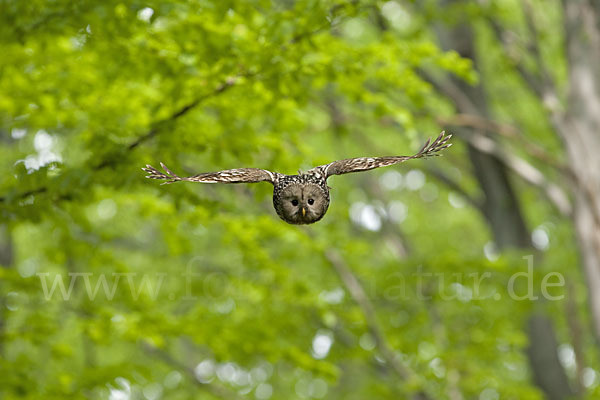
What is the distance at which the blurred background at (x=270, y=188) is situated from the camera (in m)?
3.67

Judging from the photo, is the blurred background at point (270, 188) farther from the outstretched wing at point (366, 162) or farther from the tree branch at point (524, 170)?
the outstretched wing at point (366, 162)

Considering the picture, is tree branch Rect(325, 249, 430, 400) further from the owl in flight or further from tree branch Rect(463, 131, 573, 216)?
the owl in flight

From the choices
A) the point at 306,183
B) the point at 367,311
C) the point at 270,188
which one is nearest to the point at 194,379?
the point at 367,311

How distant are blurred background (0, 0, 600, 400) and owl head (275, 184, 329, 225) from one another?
177cm

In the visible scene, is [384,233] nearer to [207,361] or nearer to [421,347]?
[421,347]

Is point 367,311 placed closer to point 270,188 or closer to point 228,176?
point 270,188

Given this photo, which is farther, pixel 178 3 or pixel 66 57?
pixel 66 57

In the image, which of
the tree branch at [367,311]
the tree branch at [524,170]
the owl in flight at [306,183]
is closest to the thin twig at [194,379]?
the tree branch at [367,311]

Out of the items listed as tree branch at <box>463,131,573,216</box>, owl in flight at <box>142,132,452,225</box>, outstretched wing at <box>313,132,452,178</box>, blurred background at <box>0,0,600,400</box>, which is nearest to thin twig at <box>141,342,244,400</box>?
blurred background at <box>0,0,600,400</box>

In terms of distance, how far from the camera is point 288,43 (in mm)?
3594

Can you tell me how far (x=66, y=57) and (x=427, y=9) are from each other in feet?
12.1

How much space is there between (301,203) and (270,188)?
2080 millimetres

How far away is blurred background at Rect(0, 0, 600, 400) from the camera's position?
12.0 ft

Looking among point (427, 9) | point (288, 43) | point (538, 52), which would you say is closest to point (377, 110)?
point (288, 43)
